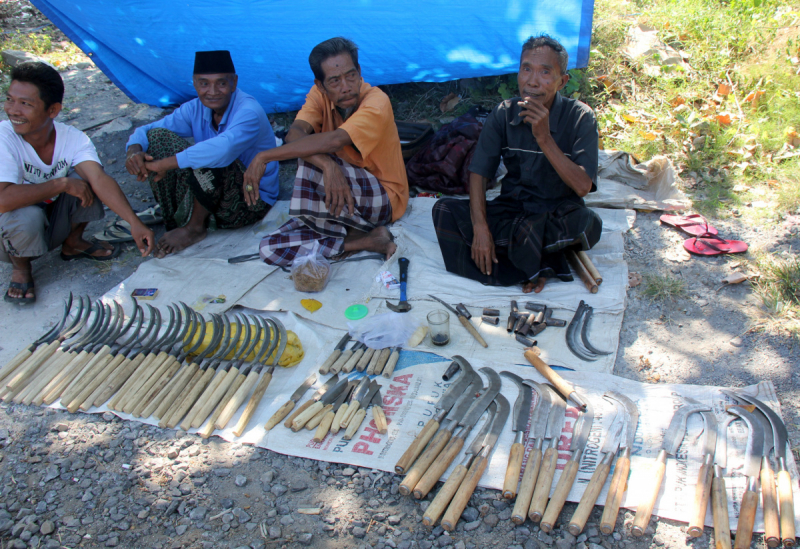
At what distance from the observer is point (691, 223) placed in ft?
12.3

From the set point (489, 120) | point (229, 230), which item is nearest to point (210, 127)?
point (229, 230)

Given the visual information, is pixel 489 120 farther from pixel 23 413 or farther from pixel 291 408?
pixel 23 413

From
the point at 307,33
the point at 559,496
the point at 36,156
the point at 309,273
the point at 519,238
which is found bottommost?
the point at 559,496

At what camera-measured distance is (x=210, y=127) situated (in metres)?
4.04

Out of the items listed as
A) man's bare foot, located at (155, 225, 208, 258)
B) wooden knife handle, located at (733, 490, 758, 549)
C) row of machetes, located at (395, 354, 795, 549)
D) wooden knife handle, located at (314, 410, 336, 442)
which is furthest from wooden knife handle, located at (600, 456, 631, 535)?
man's bare foot, located at (155, 225, 208, 258)

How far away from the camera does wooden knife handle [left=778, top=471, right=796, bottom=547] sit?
175 centimetres

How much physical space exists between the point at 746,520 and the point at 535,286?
1.71 m

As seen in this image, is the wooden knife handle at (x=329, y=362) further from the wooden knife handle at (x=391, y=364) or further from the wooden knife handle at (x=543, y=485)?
the wooden knife handle at (x=543, y=485)

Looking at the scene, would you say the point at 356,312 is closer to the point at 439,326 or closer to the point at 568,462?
the point at 439,326

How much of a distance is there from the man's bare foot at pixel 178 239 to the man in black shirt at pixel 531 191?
6.24 feet

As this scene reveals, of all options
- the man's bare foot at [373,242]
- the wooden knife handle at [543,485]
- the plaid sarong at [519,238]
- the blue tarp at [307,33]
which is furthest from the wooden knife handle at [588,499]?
the blue tarp at [307,33]

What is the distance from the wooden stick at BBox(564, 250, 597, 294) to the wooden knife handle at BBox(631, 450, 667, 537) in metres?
1.28

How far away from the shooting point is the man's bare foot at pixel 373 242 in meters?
3.75

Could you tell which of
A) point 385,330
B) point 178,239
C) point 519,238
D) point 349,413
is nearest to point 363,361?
point 385,330
